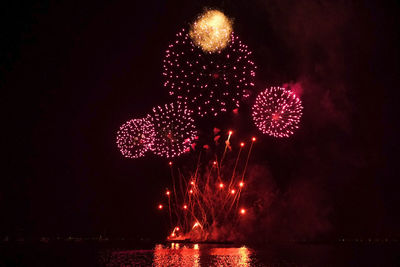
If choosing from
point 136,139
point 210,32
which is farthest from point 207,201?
point 210,32

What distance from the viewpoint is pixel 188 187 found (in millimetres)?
18188

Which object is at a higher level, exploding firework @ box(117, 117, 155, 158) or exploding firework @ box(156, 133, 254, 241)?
exploding firework @ box(117, 117, 155, 158)

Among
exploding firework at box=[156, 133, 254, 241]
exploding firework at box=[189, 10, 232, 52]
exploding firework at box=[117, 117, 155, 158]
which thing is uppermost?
exploding firework at box=[189, 10, 232, 52]

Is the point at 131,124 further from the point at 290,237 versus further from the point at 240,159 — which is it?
the point at 290,237

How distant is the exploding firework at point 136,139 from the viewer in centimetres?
1539

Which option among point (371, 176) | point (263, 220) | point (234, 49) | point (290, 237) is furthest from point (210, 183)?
point (371, 176)

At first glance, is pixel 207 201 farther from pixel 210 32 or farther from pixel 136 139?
pixel 210 32

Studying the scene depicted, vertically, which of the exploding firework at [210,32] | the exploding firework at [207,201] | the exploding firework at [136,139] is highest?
the exploding firework at [210,32]

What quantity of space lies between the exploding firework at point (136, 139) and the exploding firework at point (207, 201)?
2.25 meters

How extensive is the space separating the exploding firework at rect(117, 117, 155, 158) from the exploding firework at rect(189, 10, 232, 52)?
351 centimetres

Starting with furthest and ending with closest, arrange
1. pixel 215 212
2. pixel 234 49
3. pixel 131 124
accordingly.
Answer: pixel 215 212 → pixel 131 124 → pixel 234 49

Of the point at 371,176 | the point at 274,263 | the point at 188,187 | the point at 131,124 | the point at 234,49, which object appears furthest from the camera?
the point at 371,176

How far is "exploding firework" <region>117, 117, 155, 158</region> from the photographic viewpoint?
50.5ft

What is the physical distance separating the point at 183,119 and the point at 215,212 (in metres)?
4.30
